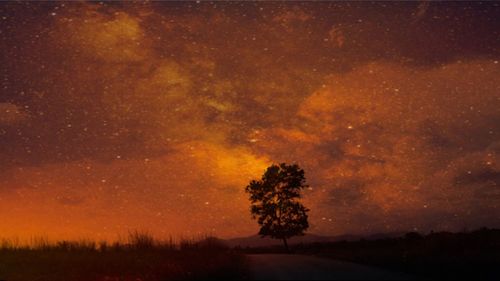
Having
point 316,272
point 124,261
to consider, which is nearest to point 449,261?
point 316,272

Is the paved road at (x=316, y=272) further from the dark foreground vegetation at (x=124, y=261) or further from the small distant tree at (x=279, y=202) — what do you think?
the small distant tree at (x=279, y=202)

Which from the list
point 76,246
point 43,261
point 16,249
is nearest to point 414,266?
point 43,261

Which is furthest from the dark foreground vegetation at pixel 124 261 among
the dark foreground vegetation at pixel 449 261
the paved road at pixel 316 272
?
the dark foreground vegetation at pixel 449 261

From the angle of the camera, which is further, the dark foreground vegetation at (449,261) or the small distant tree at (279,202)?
the small distant tree at (279,202)

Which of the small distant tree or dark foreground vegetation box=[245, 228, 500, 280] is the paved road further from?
the small distant tree

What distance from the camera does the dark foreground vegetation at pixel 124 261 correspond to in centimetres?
1914

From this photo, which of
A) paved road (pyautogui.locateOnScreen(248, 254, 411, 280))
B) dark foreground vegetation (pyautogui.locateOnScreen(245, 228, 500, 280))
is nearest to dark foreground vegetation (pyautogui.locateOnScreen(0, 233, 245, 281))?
paved road (pyautogui.locateOnScreen(248, 254, 411, 280))

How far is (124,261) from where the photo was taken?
26234 mm

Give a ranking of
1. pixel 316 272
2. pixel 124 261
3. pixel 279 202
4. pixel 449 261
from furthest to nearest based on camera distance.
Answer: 1. pixel 279 202
2. pixel 124 261
3. pixel 449 261
4. pixel 316 272

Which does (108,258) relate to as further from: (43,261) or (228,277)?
(228,277)

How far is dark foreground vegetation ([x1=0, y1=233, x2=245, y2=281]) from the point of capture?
19.1 m

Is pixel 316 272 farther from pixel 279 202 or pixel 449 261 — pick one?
pixel 279 202

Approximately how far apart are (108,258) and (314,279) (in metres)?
15.1

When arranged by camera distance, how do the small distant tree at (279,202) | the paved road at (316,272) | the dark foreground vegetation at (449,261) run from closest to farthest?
the paved road at (316,272) → the dark foreground vegetation at (449,261) → the small distant tree at (279,202)
